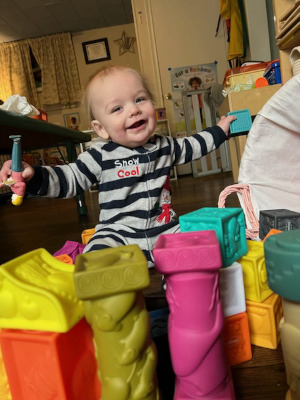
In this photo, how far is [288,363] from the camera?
39 cm

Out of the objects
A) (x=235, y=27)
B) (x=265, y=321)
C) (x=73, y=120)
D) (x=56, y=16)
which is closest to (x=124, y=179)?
(x=265, y=321)

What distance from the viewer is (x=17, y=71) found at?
4684mm

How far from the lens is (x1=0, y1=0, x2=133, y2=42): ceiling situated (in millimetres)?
3879

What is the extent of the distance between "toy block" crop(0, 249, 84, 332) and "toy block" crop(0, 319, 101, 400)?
0.01m

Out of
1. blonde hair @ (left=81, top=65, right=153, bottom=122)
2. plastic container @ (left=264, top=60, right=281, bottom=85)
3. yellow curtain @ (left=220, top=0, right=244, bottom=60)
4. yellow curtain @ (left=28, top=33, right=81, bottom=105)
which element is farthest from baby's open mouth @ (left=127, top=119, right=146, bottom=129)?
yellow curtain @ (left=28, top=33, right=81, bottom=105)

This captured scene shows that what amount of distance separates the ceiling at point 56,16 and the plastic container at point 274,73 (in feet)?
10.5

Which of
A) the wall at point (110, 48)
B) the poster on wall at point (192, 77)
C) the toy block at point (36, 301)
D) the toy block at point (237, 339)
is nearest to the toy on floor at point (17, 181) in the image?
the toy block at point (36, 301)

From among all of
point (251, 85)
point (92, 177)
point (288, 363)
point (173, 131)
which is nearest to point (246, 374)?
point (288, 363)

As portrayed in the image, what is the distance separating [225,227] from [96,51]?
15.5ft

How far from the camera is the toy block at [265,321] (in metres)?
0.52

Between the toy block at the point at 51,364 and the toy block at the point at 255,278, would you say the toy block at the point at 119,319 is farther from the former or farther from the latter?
the toy block at the point at 255,278

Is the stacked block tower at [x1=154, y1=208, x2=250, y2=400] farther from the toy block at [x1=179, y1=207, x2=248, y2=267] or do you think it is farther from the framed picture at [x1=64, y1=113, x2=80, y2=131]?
the framed picture at [x1=64, y1=113, x2=80, y2=131]

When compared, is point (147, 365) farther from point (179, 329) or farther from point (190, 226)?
point (190, 226)

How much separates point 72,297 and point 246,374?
0.28m
